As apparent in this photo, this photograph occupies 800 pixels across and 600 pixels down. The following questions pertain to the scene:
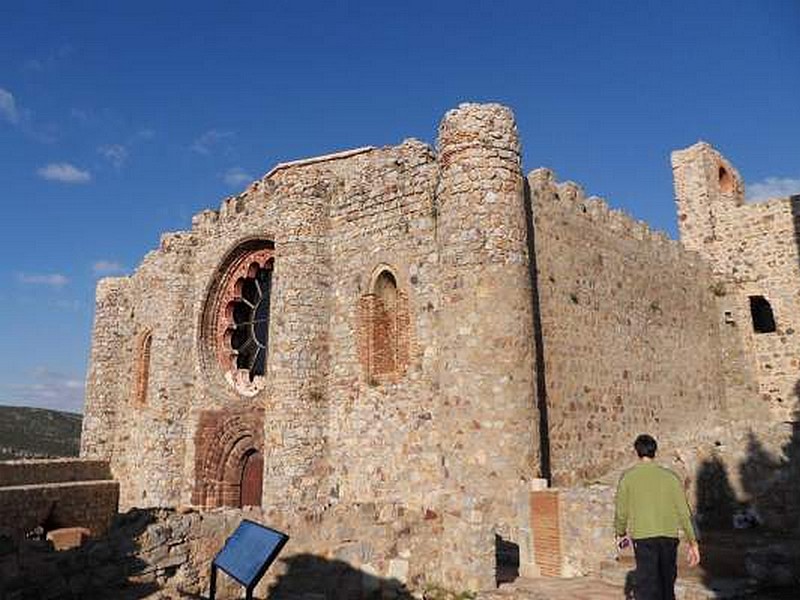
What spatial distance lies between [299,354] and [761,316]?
561 inches

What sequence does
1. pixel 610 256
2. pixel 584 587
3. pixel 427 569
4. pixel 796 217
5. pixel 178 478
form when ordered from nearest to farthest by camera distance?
1. pixel 584 587
2. pixel 427 569
3. pixel 610 256
4. pixel 178 478
5. pixel 796 217

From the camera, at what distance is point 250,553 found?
5.72 m

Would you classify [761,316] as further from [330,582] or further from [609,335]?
[330,582]

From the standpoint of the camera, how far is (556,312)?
40.1 feet

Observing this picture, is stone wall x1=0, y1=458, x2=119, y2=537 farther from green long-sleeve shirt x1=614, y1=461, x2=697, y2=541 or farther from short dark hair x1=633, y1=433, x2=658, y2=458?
short dark hair x1=633, y1=433, x2=658, y2=458

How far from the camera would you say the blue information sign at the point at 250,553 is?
5457mm

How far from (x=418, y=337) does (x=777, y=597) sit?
6714 millimetres

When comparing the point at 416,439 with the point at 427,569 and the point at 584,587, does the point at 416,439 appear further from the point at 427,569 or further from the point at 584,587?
the point at 584,587

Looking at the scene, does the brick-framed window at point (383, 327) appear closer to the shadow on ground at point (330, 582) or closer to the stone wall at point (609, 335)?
the stone wall at point (609, 335)

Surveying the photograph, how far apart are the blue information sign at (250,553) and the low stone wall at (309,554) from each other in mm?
1332

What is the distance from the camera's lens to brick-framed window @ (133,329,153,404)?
18.9 meters

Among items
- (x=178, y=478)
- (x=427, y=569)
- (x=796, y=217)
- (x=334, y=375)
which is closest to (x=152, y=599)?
(x=427, y=569)

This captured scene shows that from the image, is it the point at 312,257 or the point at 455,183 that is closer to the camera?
the point at 455,183

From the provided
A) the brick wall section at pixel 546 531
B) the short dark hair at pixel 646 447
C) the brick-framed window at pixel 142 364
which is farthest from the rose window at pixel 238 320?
the short dark hair at pixel 646 447
